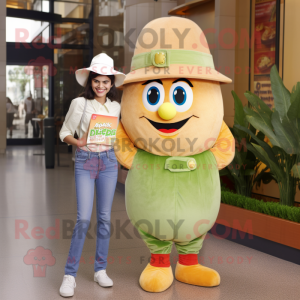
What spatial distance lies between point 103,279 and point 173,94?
1.26 m

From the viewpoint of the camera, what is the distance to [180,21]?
2615 mm

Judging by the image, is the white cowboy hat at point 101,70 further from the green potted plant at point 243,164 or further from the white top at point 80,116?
the green potted plant at point 243,164

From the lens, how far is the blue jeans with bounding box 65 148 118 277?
2545mm

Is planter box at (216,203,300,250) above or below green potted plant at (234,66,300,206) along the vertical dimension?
below

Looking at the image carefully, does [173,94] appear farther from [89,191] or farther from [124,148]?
[89,191]

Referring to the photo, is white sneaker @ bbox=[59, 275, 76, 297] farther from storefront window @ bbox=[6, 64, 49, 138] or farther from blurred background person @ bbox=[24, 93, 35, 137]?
blurred background person @ bbox=[24, 93, 35, 137]

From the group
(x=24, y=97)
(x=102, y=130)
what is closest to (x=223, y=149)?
(x=102, y=130)

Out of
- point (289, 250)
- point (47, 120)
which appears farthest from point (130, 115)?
point (47, 120)

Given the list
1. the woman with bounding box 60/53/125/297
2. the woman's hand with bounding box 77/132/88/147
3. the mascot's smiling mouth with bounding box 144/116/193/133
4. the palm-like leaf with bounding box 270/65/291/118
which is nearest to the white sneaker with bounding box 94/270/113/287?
the woman with bounding box 60/53/125/297

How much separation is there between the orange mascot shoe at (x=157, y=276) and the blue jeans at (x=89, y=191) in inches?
14.1

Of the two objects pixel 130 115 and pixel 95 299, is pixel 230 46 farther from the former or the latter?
pixel 95 299

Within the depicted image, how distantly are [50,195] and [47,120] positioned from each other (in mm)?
3002

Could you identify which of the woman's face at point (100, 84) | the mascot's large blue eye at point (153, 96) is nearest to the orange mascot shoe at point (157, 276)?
the mascot's large blue eye at point (153, 96)

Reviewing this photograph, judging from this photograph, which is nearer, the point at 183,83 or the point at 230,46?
the point at 183,83
